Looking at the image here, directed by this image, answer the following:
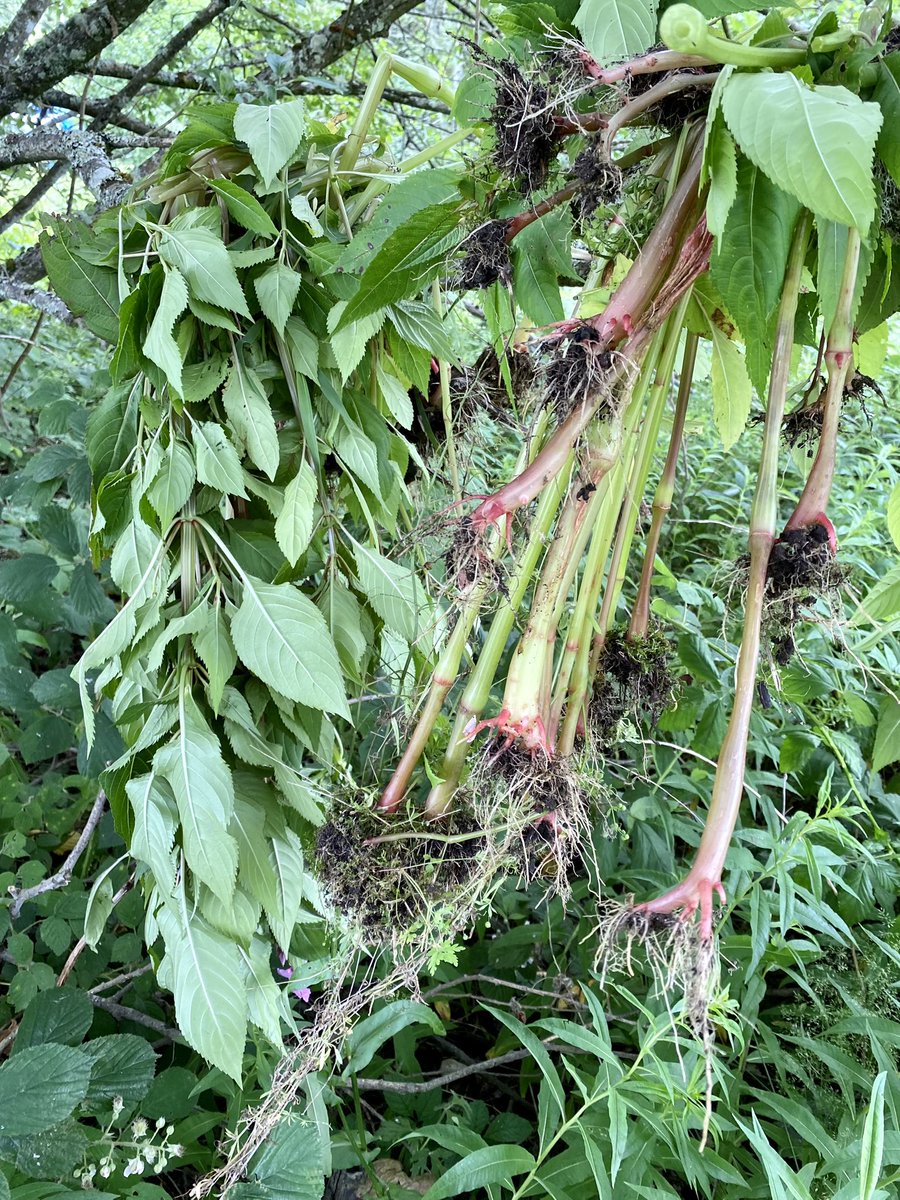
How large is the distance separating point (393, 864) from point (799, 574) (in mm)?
257

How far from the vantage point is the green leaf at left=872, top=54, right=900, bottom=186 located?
0.32 m

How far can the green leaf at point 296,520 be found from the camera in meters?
0.50

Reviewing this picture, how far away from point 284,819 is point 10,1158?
0.36 metres

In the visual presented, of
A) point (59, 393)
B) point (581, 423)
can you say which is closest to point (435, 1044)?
point (581, 423)

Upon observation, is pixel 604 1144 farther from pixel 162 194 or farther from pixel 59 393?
pixel 59 393

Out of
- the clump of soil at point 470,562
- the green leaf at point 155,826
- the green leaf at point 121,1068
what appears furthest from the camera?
the green leaf at point 121,1068

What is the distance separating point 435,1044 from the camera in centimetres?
99

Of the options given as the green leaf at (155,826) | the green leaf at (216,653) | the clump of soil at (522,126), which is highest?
the clump of soil at (522,126)

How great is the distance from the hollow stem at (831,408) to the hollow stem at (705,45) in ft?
0.29

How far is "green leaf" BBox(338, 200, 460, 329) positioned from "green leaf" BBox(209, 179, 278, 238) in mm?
124

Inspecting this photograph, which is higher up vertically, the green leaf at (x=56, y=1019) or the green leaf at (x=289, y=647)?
the green leaf at (x=289, y=647)

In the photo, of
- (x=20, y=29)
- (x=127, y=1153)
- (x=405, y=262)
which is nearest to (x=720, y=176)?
(x=405, y=262)

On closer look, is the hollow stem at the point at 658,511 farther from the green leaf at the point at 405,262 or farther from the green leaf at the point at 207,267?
the green leaf at the point at 207,267

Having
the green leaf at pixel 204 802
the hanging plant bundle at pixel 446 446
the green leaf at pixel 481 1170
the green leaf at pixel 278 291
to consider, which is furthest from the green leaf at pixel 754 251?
the green leaf at pixel 481 1170
